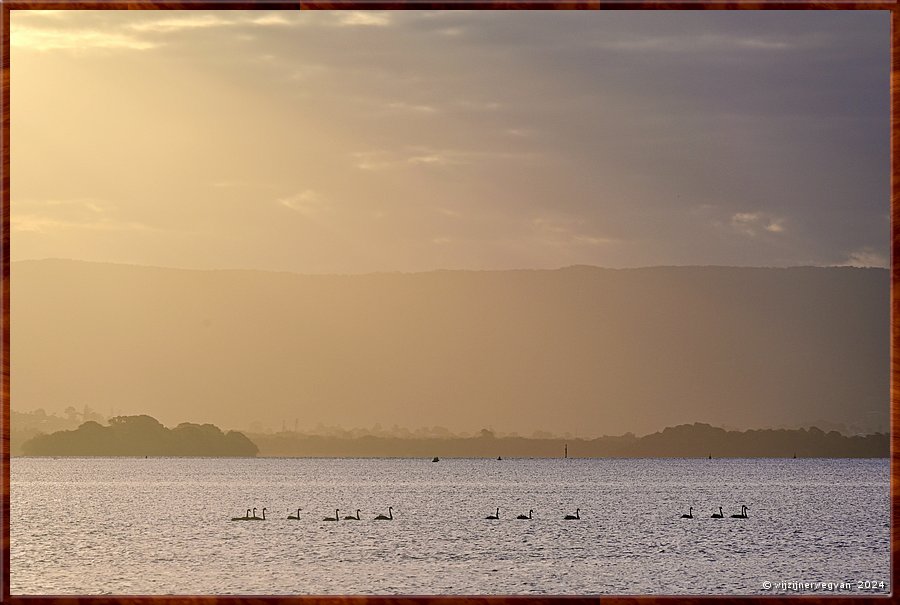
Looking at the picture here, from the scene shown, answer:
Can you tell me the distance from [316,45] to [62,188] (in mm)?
31732

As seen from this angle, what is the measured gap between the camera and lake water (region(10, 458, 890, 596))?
40438 millimetres

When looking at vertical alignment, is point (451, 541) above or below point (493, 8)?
below

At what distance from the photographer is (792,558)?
169 ft

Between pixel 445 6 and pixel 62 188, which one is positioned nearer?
pixel 445 6

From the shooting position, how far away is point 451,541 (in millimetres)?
55969

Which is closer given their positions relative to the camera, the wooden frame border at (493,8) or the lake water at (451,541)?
the wooden frame border at (493,8)

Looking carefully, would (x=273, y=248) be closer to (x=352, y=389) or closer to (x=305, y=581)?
(x=352, y=389)

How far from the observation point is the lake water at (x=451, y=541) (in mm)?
40438

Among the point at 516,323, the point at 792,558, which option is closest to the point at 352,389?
the point at 516,323

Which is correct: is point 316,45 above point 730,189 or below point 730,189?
above

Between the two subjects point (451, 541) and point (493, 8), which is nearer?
point (493, 8)

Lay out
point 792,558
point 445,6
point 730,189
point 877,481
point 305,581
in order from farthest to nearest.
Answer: point 877,481, point 730,189, point 792,558, point 305,581, point 445,6

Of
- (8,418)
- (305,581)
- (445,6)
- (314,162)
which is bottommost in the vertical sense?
(305,581)

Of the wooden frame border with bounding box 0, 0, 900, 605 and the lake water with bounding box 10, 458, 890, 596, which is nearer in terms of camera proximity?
the wooden frame border with bounding box 0, 0, 900, 605
